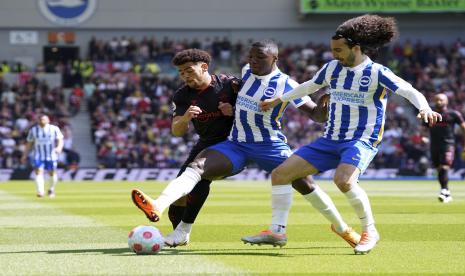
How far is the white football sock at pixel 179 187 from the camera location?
7.98m

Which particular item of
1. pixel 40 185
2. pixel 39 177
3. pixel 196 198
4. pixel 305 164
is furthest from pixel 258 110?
pixel 39 177

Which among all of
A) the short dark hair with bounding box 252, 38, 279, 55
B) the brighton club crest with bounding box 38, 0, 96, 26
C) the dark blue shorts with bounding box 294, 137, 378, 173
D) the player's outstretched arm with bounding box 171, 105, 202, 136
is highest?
the short dark hair with bounding box 252, 38, 279, 55

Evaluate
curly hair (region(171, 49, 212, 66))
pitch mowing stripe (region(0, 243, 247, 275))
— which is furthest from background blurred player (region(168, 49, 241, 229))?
pitch mowing stripe (region(0, 243, 247, 275))

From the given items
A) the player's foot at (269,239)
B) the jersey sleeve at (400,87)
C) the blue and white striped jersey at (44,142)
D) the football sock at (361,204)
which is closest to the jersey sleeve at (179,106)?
the player's foot at (269,239)

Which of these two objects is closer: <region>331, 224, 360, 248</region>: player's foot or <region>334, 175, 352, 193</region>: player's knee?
<region>334, 175, 352, 193</region>: player's knee

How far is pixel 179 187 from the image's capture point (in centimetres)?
816

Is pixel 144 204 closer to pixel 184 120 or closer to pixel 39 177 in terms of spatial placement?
pixel 184 120

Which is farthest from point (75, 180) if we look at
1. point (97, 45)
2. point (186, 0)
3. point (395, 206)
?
point (395, 206)

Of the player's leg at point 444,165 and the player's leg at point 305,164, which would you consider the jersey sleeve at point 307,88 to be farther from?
the player's leg at point 444,165

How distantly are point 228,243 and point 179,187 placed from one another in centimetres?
143

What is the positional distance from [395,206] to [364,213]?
8.24 metres

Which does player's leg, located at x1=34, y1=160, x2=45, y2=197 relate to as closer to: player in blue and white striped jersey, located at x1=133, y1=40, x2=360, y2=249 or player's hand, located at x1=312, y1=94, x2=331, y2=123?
player in blue and white striped jersey, located at x1=133, y1=40, x2=360, y2=249

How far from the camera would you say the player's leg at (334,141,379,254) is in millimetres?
8117

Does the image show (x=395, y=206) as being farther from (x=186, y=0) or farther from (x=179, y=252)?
(x=186, y=0)
